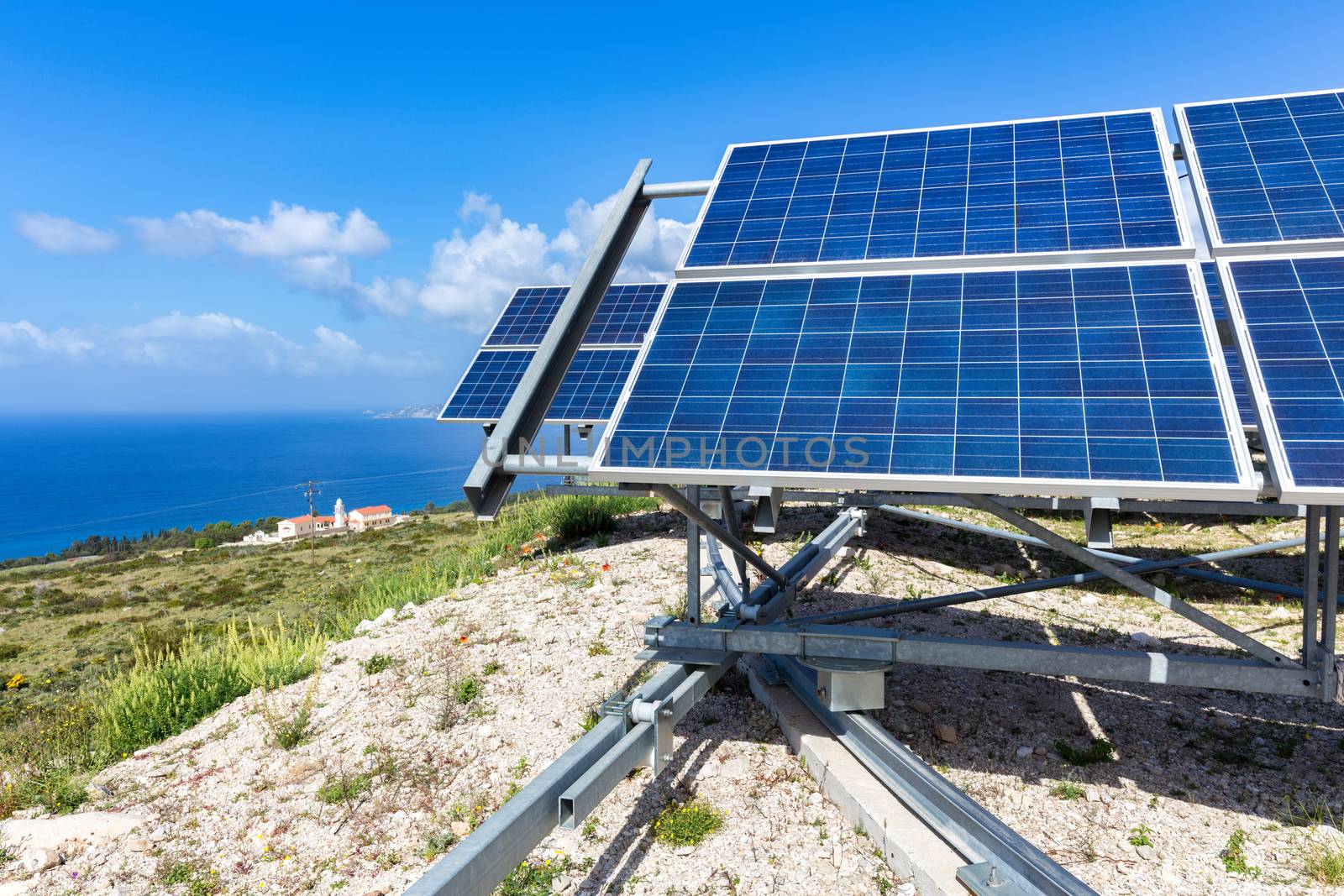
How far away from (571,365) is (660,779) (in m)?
8.85

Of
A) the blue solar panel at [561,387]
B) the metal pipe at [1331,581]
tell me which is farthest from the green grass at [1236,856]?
→ the blue solar panel at [561,387]

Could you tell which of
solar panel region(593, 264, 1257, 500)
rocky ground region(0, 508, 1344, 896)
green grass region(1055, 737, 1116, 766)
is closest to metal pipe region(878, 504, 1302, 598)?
rocky ground region(0, 508, 1344, 896)

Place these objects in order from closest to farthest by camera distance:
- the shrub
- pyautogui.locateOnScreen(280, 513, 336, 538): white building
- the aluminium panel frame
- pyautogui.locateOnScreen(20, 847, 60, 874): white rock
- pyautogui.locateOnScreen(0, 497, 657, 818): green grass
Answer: pyautogui.locateOnScreen(20, 847, 60, 874): white rock
pyautogui.locateOnScreen(0, 497, 657, 818): green grass
the shrub
the aluminium panel frame
pyautogui.locateOnScreen(280, 513, 336, 538): white building

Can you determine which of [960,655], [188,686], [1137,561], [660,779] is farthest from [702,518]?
[188,686]

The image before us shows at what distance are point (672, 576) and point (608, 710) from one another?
6.10m

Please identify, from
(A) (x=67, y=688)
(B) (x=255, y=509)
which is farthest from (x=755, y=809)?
(B) (x=255, y=509)

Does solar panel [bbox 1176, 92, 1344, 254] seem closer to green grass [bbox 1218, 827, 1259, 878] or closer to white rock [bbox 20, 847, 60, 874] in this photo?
green grass [bbox 1218, 827, 1259, 878]

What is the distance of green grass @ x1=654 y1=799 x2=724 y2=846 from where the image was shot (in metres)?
5.64

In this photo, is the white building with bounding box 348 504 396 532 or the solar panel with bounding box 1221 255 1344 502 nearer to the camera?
the solar panel with bounding box 1221 255 1344 502

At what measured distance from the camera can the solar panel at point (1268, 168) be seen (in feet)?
19.8

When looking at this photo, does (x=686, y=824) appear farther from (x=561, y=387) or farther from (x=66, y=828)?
(x=561, y=387)

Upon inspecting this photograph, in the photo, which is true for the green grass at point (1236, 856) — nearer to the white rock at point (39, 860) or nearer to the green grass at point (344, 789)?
the green grass at point (344, 789)

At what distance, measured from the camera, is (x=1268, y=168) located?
6773 mm

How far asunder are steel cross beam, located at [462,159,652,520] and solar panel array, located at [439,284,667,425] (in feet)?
19.9
